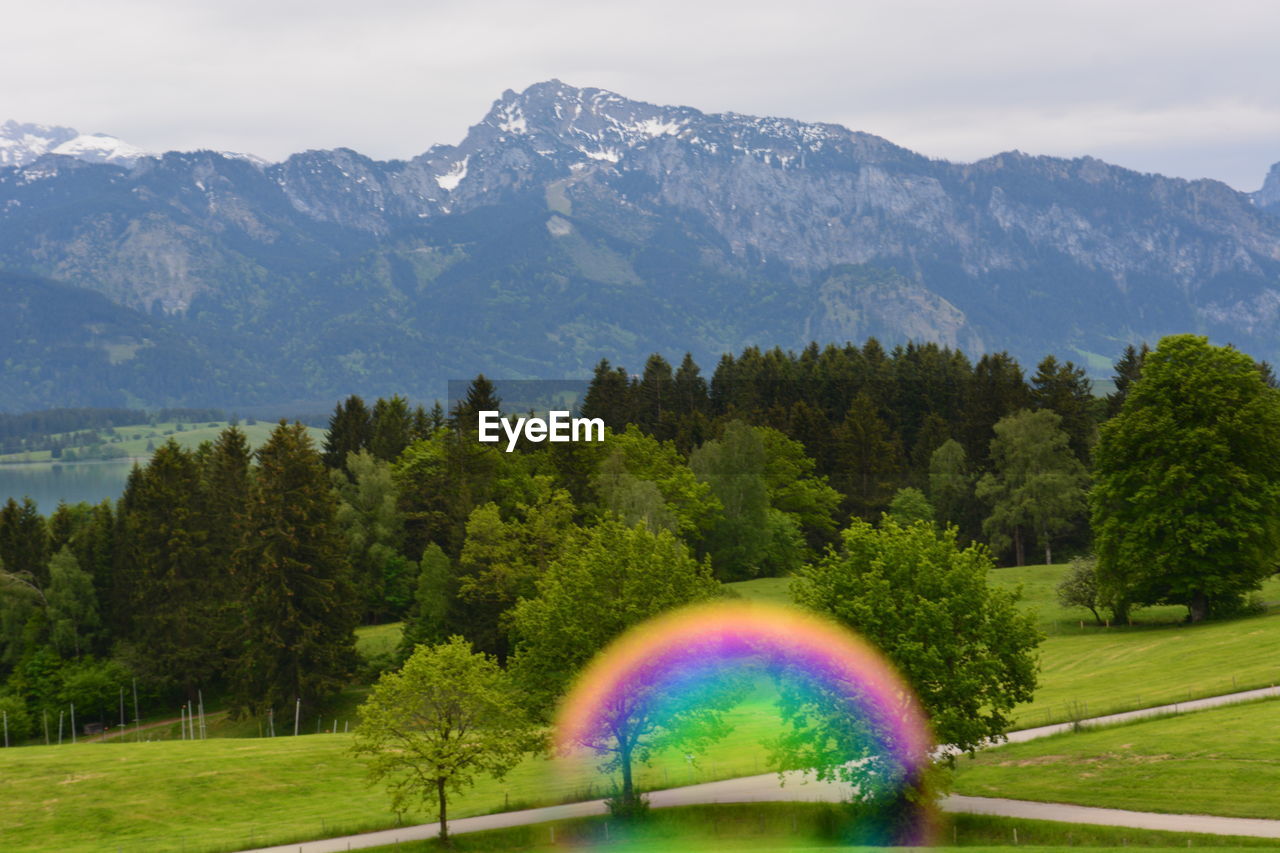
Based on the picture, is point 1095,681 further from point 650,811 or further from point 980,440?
point 980,440

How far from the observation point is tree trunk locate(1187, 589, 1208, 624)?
70438 mm

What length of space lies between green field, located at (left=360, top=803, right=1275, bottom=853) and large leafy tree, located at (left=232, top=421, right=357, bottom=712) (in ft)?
145

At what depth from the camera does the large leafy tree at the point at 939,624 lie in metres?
39.6

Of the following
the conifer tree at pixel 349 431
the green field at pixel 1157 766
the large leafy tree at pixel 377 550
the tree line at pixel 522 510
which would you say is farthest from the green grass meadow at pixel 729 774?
the conifer tree at pixel 349 431

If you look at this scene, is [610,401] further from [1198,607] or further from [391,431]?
[1198,607]

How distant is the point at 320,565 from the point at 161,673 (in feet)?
59.1

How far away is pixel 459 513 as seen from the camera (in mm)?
103562

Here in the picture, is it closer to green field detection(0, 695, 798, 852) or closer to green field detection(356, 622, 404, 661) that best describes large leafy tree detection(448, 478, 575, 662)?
green field detection(356, 622, 404, 661)

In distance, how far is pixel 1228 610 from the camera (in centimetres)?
7031

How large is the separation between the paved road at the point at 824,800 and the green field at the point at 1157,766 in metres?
0.71

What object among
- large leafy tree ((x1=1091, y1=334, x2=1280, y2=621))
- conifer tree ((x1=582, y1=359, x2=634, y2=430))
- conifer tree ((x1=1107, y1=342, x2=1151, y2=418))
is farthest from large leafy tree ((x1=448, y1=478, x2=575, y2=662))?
conifer tree ((x1=1107, y1=342, x2=1151, y2=418))

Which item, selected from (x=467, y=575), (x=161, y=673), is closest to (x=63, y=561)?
(x=161, y=673)

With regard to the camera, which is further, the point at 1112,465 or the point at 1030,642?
the point at 1112,465

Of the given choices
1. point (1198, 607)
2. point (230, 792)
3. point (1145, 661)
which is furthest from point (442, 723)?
point (1198, 607)
